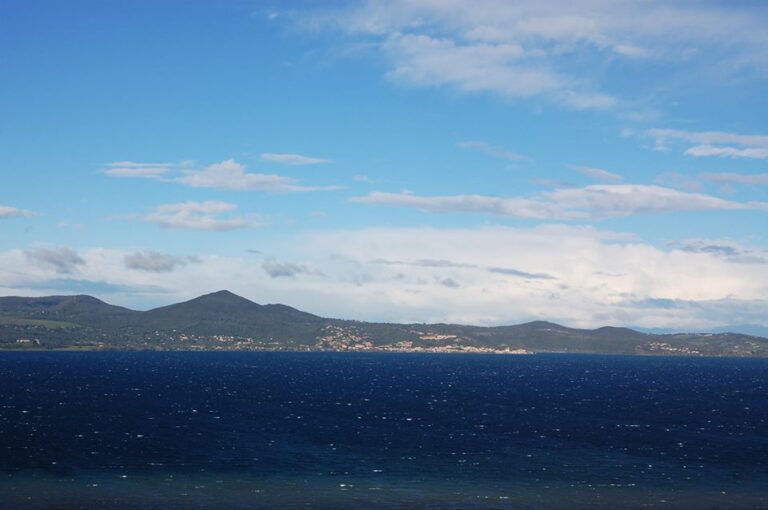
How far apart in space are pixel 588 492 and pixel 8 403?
118 m

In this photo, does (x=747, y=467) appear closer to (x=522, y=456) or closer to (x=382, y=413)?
(x=522, y=456)

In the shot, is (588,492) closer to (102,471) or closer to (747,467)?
(747,467)

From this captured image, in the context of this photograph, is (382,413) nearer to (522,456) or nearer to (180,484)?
(522,456)

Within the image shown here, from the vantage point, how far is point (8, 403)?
156625 mm

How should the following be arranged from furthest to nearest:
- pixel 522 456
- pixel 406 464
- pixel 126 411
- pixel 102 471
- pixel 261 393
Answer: pixel 261 393 < pixel 126 411 < pixel 522 456 < pixel 406 464 < pixel 102 471

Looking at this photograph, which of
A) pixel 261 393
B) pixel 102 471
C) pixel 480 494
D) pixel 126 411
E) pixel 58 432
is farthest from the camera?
pixel 261 393

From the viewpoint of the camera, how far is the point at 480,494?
80500 millimetres

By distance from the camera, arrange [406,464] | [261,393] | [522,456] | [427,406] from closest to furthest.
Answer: [406,464] < [522,456] < [427,406] < [261,393]

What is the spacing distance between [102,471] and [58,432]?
32440 millimetres

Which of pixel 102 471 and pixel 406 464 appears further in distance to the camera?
pixel 406 464

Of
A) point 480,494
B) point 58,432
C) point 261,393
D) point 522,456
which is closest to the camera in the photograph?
point 480,494

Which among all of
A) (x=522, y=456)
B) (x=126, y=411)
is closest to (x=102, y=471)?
(x=522, y=456)

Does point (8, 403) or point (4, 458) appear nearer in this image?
point (4, 458)

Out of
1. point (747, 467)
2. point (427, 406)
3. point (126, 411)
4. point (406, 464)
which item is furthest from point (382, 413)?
point (747, 467)
